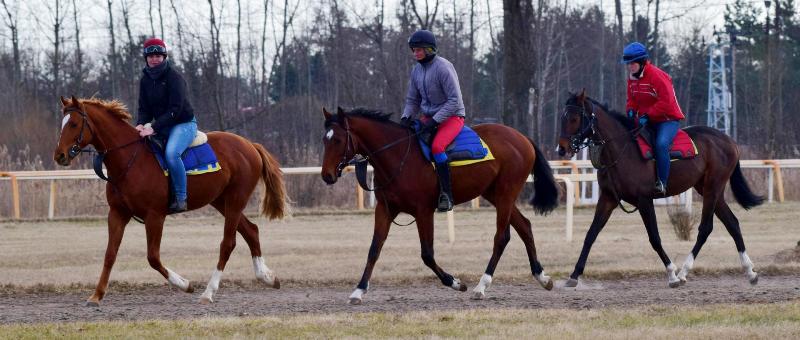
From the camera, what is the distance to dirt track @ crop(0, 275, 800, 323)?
10672 millimetres

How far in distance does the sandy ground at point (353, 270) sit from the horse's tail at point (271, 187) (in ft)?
2.63

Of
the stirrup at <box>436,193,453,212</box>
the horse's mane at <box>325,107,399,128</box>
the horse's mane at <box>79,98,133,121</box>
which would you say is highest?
the horse's mane at <box>79,98,133,121</box>

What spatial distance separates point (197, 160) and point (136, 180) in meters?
0.72

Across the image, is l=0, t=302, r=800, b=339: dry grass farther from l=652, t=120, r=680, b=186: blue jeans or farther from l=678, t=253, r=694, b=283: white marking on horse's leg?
l=652, t=120, r=680, b=186: blue jeans

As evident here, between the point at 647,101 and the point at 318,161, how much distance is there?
1702 centimetres

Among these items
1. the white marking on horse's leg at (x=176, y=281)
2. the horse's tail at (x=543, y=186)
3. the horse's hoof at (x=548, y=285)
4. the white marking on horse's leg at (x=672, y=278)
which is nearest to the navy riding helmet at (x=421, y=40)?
the horse's tail at (x=543, y=186)

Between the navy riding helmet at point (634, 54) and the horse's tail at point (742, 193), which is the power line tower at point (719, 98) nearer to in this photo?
the horse's tail at point (742, 193)

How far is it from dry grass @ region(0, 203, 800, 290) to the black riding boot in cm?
193

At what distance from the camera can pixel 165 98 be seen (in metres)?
11.8

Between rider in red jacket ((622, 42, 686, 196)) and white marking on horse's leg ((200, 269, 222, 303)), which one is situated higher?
rider in red jacket ((622, 42, 686, 196))

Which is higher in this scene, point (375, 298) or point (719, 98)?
point (719, 98)

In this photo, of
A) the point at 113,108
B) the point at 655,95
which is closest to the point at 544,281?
the point at 655,95

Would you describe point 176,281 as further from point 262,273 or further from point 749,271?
point 749,271

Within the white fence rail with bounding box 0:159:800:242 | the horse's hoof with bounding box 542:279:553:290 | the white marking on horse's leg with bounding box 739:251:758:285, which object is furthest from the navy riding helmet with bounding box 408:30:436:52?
the white fence rail with bounding box 0:159:800:242
